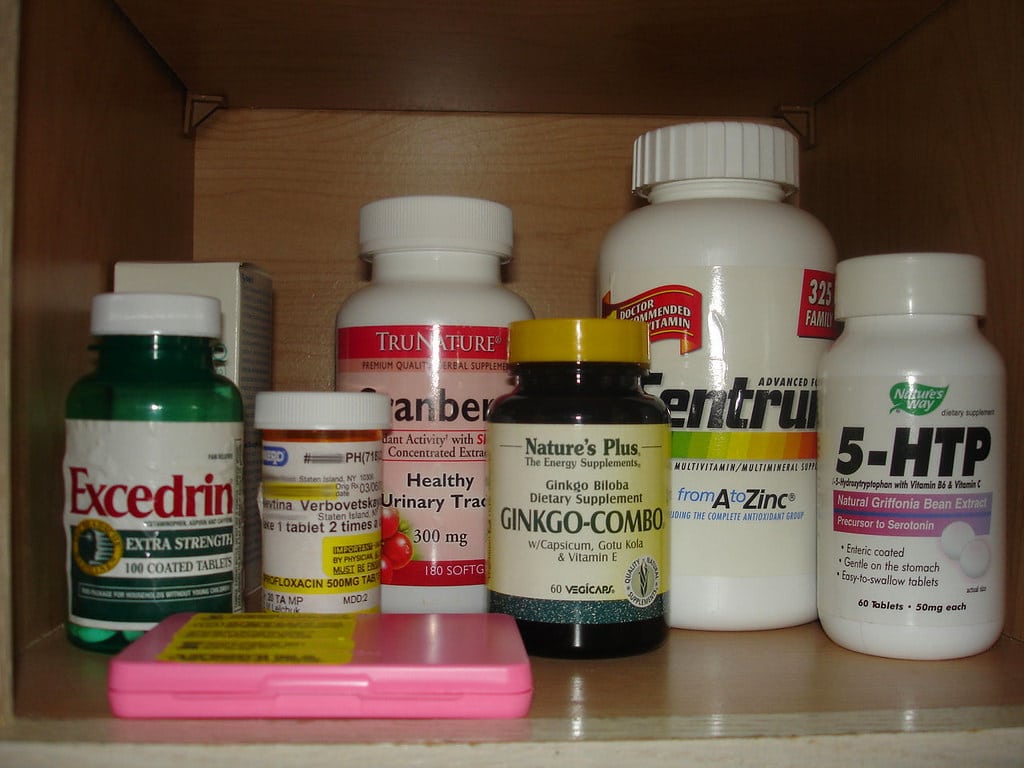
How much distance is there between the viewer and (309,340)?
0.75 metres

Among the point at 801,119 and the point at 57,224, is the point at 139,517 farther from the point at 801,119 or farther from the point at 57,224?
the point at 801,119

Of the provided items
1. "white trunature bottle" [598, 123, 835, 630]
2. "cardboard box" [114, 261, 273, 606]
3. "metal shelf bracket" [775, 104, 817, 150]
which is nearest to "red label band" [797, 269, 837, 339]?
"white trunature bottle" [598, 123, 835, 630]

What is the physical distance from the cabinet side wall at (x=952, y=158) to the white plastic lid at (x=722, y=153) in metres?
0.09

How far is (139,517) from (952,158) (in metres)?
0.50

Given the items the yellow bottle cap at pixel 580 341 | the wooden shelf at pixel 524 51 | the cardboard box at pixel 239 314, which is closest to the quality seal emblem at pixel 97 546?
the cardboard box at pixel 239 314

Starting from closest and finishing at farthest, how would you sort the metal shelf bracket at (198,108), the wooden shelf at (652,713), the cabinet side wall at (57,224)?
the wooden shelf at (652,713), the cabinet side wall at (57,224), the metal shelf bracket at (198,108)

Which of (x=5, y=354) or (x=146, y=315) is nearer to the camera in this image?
(x=5, y=354)

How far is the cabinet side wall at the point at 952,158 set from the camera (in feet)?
1.68

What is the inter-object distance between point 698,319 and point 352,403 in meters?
0.20

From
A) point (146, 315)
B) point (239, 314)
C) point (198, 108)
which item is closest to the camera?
point (146, 315)

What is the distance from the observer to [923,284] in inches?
19.2

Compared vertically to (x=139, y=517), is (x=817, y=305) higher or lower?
higher

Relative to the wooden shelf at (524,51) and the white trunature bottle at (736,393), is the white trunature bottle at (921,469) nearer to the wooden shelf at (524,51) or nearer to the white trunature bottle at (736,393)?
the white trunature bottle at (736,393)

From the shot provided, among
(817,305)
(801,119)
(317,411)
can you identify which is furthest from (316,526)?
(801,119)
